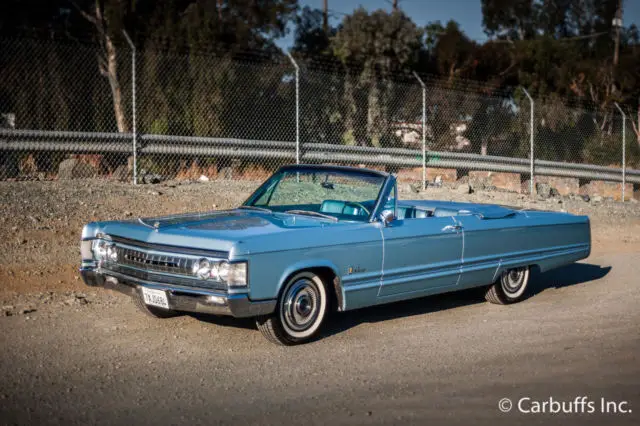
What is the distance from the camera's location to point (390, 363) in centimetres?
551

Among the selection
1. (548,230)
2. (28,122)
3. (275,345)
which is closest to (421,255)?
(275,345)

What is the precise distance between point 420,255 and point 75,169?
821 centimetres

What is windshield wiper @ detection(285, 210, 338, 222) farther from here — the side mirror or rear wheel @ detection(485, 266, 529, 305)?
rear wheel @ detection(485, 266, 529, 305)

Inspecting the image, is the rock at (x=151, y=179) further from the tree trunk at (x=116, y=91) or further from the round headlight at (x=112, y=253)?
the round headlight at (x=112, y=253)

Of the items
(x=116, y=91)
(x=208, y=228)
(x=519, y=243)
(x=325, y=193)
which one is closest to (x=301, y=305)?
(x=208, y=228)

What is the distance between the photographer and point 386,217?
6457mm

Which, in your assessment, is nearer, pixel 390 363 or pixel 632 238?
pixel 390 363

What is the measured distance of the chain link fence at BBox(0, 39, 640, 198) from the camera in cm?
1298

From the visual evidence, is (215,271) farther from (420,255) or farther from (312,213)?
(420,255)

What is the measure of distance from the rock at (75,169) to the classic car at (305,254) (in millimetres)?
6333

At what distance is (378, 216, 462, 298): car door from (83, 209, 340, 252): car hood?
22.7 inches

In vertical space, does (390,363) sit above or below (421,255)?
below

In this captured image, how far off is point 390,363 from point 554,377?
112 cm

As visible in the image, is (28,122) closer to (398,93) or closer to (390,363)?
(398,93)
